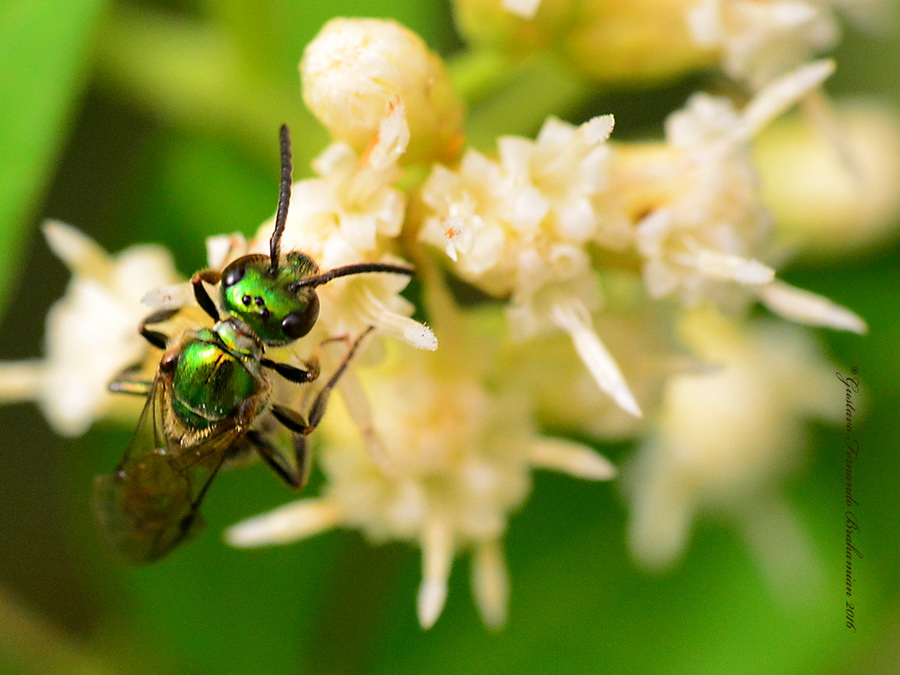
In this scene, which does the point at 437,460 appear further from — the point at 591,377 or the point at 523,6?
the point at 523,6

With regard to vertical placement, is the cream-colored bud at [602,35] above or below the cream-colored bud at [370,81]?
below

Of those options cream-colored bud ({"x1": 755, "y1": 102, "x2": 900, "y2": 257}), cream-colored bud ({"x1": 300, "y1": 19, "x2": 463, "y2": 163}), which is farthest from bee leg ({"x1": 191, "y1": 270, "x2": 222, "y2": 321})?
cream-colored bud ({"x1": 755, "y1": 102, "x2": 900, "y2": 257})

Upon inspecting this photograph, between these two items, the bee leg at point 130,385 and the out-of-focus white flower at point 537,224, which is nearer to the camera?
the out-of-focus white flower at point 537,224

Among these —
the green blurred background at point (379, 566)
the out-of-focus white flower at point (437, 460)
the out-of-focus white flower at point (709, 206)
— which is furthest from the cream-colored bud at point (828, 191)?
the out-of-focus white flower at point (437, 460)

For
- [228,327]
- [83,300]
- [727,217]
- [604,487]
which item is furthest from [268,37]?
[604,487]

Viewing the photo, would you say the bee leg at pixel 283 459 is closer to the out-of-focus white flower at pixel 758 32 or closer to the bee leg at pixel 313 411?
the bee leg at pixel 313 411

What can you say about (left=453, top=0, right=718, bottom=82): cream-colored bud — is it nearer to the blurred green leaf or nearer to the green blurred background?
the green blurred background

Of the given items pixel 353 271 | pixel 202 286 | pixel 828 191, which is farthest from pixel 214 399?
pixel 828 191

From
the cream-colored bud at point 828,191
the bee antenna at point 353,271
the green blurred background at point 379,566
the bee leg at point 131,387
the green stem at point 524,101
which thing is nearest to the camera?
the bee antenna at point 353,271
